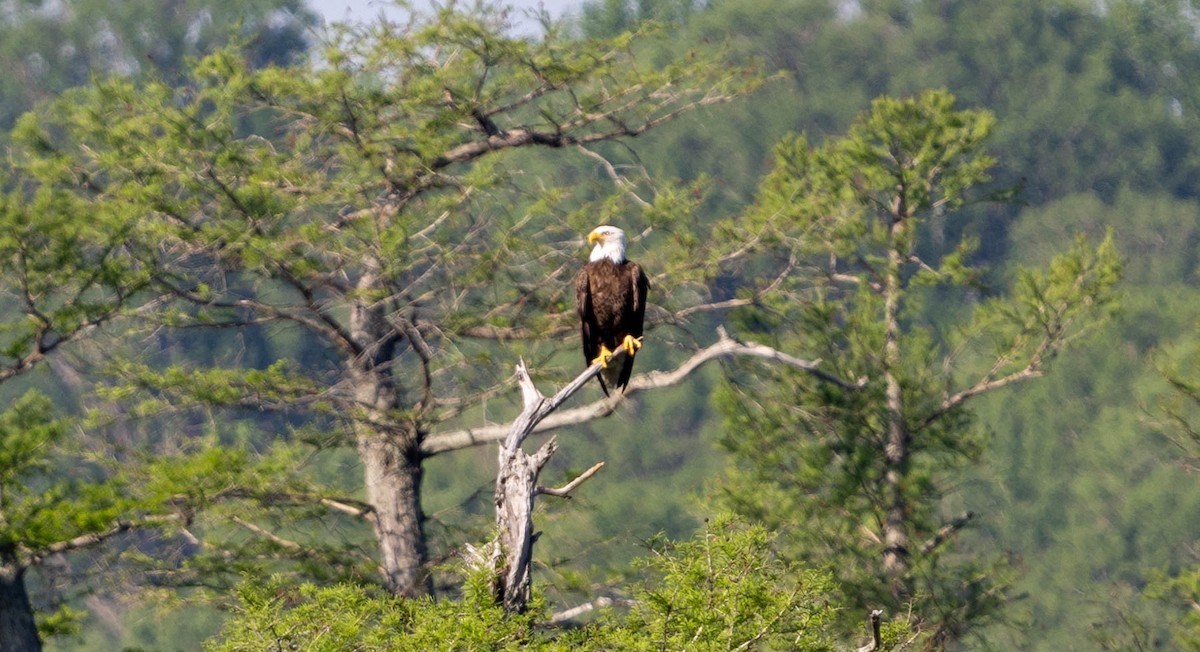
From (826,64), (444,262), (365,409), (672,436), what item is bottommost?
(672,436)

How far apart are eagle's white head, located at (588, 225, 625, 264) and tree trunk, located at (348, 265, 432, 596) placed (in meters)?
1.94

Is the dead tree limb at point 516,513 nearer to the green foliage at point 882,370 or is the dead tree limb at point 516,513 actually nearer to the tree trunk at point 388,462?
the tree trunk at point 388,462

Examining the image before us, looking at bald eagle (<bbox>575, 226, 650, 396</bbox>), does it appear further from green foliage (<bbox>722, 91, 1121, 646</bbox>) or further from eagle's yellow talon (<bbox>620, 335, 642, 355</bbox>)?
green foliage (<bbox>722, 91, 1121, 646</bbox>)

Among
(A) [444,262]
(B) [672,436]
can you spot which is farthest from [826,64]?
(A) [444,262]

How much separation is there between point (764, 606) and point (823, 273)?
900 centimetres

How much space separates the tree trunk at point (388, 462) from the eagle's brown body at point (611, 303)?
6.43ft

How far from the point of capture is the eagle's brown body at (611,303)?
11023 mm

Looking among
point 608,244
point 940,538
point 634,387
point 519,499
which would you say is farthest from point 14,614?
point 940,538

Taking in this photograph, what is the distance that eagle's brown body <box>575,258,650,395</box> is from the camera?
11.0 metres

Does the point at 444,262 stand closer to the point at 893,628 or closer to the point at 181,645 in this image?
the point at 893,628

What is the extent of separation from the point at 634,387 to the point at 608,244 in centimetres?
88

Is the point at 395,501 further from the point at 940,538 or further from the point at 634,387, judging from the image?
the point at 940,538

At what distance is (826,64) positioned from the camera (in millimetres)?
50188

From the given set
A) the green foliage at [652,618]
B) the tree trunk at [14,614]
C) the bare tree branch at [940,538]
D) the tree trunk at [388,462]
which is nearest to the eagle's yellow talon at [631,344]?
the tree trunk at [388,462]
